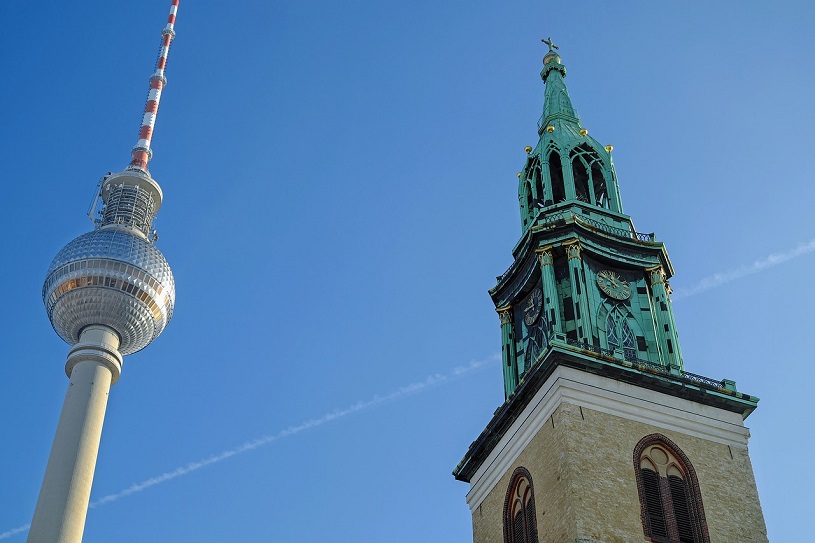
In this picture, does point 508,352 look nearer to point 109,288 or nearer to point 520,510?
point 520,510

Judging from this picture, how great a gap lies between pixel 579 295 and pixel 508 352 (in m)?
4.01

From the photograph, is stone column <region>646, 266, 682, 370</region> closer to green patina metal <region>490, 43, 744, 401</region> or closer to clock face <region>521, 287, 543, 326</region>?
green patina metal <region>490, 43, 744, 401</region>

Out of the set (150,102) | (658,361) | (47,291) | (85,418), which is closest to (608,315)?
(658,361)

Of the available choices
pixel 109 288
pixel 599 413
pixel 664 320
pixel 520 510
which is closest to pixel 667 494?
pixel 599 413

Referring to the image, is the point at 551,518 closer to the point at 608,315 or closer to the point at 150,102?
the point at 608,315

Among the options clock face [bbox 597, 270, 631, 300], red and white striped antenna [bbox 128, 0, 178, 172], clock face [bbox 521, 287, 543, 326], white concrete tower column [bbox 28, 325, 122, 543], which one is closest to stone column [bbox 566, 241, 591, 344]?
clock face [bbox 597, 270, 631, 300]

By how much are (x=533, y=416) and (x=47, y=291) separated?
46.5 meters

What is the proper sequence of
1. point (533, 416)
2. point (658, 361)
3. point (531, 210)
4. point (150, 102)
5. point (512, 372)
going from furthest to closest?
point (150, 102), point (531, 210), point (512, 372), point (658, 361), point (533, 416)

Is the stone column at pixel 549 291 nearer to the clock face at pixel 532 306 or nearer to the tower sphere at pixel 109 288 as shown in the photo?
the clock face at pixel 532 306

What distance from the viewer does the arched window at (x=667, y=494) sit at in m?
30.5

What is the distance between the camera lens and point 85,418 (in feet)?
204

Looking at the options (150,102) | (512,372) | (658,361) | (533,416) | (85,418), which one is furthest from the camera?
(150,102)

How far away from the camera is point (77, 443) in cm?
6072

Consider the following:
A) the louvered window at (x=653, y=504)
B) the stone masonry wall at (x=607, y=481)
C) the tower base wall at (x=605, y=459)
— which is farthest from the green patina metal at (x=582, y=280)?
the louvered window at (x=653, y=504)
